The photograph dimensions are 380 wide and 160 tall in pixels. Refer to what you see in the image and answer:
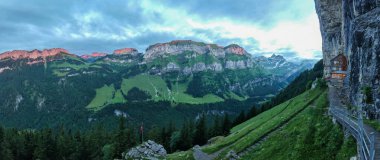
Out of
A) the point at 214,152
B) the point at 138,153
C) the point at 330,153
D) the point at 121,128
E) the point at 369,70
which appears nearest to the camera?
the point at 330,153

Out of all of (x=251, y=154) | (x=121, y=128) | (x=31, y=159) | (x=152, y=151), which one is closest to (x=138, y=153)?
(x=152, y=151)

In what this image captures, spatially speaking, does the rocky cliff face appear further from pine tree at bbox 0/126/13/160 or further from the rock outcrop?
pine tree at bbox 0/126/13/160

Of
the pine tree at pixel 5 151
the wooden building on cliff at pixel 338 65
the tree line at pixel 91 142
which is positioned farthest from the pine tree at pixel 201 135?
the pine tree at pixel 5 151

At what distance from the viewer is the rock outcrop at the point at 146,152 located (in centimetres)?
8561

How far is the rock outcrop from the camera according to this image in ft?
281

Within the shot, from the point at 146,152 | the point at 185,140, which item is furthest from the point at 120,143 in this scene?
the point at 185,140

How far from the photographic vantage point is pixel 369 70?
115ft

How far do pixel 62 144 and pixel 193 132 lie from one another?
166ft

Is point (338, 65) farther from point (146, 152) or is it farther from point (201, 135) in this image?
point (146, 152)

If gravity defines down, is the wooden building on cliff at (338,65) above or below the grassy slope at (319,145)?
above

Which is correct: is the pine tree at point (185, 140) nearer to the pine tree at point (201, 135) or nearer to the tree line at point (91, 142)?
the tree line at point (91, 142)

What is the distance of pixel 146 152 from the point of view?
87188 millimetres

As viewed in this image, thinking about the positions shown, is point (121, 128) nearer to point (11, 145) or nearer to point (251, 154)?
point (11, 145)

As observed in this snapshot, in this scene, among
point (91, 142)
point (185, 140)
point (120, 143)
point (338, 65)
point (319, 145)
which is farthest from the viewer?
point (91, 142)
